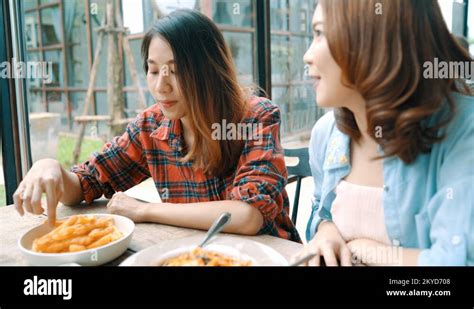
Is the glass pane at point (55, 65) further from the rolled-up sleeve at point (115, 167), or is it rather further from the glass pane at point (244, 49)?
the rolled-up sleeve at point (115, 167)

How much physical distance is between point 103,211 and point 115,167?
0.22 metres

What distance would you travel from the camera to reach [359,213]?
3.34 feet

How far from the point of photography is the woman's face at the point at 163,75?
4.20 ft

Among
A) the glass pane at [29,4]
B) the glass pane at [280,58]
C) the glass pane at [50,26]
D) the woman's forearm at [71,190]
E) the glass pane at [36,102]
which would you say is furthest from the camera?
the glass pane at [280,58]

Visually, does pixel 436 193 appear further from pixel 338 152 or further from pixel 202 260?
pixel 202 260

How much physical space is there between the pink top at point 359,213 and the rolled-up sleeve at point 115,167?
2.62 feet

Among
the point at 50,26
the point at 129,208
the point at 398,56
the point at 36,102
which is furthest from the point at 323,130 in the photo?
the point at 50,26

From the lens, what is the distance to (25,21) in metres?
2.26

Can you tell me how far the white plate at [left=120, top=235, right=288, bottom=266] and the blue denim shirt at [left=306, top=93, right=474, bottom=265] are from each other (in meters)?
0.29

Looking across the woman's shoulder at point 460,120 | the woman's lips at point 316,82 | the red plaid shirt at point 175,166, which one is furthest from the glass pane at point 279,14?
the woman's shoulder at point 460,120

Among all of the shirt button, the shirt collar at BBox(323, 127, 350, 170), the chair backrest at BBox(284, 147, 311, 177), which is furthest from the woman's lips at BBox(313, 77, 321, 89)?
the chair backrest at BBox(284, 147, 311, 177)
